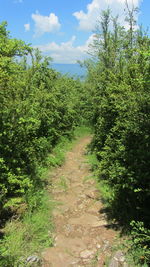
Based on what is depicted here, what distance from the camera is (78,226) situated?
5.50 metres

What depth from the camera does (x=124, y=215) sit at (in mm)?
5609

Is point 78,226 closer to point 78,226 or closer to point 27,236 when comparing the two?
point 78,226

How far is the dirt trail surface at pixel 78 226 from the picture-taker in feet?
14.5

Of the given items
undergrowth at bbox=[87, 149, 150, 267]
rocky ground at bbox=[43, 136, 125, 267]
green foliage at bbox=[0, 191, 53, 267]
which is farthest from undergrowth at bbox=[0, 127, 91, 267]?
undergrowth at bbox=[87, 149, 150, 267]

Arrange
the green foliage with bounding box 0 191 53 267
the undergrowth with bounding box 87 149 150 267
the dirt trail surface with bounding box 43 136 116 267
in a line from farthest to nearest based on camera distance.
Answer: the dirt trail surface with bounding box 43 136 116 267, the undergrowth with bounding box 87 149 150 267, the green foliage with bounding box 0 191 53 267

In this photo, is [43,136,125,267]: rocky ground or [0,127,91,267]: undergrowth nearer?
[0,127,91,267]: undergrowth

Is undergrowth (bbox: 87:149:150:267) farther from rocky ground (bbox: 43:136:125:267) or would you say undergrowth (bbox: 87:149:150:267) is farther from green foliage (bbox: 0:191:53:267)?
green foliage (bbox: 0:191:53:267)

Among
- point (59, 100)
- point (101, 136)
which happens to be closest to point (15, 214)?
point (101, 136)

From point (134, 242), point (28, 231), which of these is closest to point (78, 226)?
point (28, 231)

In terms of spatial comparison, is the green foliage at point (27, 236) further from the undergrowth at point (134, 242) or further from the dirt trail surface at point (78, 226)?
the undergrowth at point (134, 242)

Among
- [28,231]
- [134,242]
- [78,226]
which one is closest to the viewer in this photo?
[134,242]

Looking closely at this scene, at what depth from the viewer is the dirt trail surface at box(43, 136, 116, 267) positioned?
14.5 feet

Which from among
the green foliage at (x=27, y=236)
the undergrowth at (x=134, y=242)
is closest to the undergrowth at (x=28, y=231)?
the green foliage at (x=27, y=236)

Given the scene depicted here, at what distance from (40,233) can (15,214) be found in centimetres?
89
